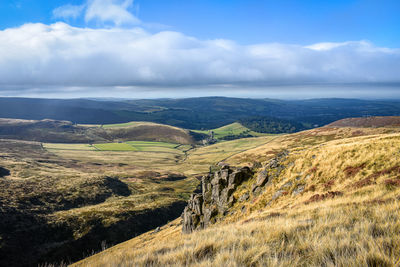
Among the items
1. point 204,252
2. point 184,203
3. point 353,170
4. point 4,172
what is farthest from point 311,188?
point 4,172

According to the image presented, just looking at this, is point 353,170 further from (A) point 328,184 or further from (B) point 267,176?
(B) point 267,176

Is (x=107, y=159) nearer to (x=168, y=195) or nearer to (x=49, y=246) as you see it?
(x=168, y=195)

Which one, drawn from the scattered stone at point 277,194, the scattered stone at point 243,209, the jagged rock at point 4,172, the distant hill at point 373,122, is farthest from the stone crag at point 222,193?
the distant hill at point 373,122

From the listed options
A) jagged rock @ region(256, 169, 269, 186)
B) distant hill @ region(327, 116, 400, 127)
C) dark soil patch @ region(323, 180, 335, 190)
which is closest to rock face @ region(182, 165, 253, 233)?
jagged rock @ region(256, 169, 269, 186)

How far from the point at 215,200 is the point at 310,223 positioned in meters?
27.6

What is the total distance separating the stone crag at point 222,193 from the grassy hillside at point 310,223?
96 centimetres

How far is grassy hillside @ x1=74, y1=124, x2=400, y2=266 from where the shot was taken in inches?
176

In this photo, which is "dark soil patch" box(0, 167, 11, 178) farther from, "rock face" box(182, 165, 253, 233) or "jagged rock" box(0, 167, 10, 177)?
"rock face" box(182, 165, 253, 233)

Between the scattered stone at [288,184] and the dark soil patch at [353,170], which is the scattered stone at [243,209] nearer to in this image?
the scattered stone at [288,184]

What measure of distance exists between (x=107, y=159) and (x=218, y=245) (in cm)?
19507

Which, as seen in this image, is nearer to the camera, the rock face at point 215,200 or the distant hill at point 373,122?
the rock face at point 215,200

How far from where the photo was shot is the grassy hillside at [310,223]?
446 centimetres

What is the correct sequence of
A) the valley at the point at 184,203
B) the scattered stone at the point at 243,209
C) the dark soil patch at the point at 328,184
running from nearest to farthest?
1. the valley at the point at 184,203
2. the dark soil patch at the point at 328,184
3. the scattered stone at the point at 243,209

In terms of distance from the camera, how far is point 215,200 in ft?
111
